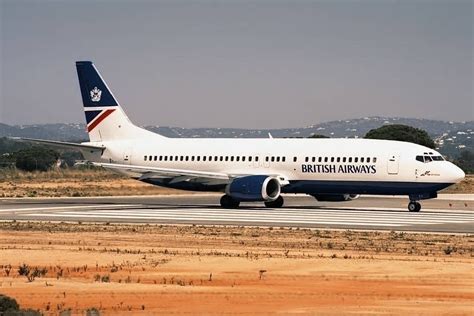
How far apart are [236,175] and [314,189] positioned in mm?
4350

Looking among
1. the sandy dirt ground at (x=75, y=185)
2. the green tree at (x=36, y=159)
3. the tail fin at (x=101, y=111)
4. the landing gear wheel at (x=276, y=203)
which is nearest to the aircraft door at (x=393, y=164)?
the landing gear wheel at (x=276, y=203)

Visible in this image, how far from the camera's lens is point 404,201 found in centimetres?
6009

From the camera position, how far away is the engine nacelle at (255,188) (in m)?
50.1

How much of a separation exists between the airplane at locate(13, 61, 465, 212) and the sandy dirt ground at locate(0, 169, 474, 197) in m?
9.62

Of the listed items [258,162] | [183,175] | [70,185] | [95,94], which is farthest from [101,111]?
[70,185]

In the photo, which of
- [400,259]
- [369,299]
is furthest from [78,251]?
[369,299]

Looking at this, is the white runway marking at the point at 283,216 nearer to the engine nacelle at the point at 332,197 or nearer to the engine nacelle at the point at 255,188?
the engine nacelle at the point at 255,188

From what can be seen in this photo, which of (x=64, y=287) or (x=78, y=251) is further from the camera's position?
(x=78, y=251)

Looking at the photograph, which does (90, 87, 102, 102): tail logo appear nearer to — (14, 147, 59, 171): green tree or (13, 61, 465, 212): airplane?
(13, 61, 465, 212): airplane

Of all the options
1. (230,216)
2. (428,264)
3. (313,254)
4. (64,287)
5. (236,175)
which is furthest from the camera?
(236,175)

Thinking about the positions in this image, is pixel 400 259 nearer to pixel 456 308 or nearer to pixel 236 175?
pixel 456 308

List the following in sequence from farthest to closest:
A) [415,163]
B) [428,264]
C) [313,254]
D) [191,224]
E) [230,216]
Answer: [415,163] → [230,216] → [191,224] → [313,254] → [428,264]

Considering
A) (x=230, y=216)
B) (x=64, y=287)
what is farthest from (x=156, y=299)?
(x=230, y=216)

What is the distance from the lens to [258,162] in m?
53.2
